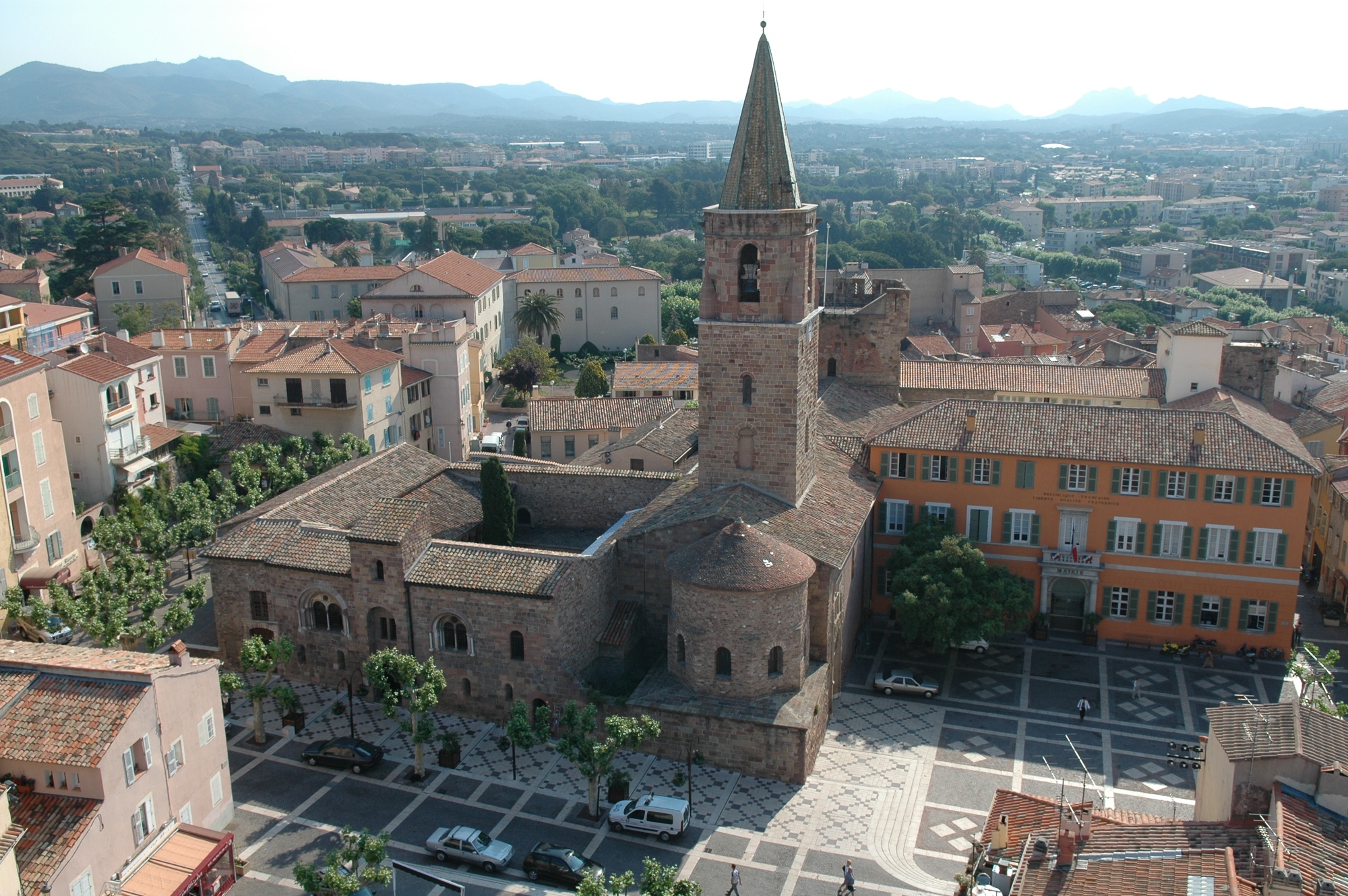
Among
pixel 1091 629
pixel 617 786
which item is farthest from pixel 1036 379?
pixel 617 786

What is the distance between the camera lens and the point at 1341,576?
2255 inches

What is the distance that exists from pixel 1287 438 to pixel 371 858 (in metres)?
45.2

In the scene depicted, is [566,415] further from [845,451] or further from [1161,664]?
[1161,664]

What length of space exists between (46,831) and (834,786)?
82.2ft

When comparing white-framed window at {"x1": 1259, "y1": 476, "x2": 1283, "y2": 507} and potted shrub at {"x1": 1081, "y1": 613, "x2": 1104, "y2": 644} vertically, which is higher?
white-framed window at {"x1": 1259, "y1": 476, "x2": 1283, "y2": 507}

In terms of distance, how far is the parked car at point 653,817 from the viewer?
37.1 metres

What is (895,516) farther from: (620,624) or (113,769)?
(113,769)

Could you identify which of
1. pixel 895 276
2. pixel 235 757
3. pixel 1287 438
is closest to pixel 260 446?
pixel 235 757

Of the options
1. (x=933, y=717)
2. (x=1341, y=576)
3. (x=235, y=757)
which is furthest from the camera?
(x=1341, y=576)

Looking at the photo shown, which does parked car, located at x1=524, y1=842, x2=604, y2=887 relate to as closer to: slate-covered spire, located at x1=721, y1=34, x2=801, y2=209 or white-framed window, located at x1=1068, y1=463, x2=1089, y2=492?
slate-covered spire, located at x1=721, y1=34, x2=801, y2=209

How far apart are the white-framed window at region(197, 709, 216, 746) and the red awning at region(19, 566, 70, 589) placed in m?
19.8

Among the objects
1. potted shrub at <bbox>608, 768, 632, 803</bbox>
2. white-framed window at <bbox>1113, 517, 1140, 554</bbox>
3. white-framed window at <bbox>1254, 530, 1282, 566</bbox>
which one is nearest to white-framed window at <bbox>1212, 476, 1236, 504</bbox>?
white-framed window at <bbox>1254, 530, 1282, 566</bbox>

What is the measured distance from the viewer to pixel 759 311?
46.0m

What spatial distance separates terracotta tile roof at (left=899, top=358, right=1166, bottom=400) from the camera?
7291cm
